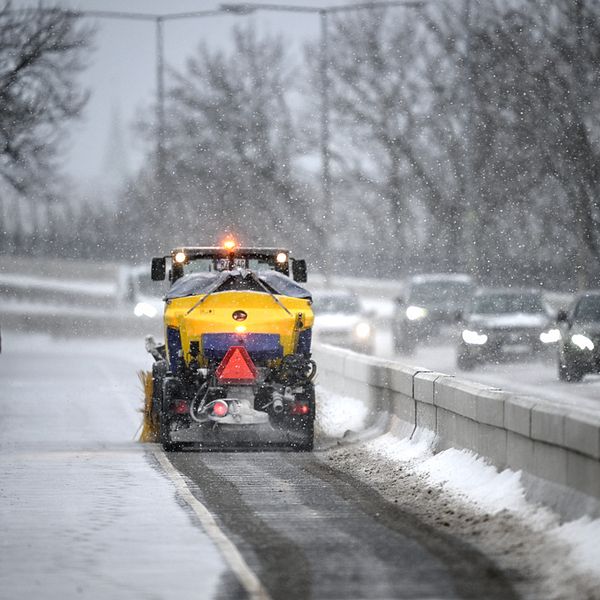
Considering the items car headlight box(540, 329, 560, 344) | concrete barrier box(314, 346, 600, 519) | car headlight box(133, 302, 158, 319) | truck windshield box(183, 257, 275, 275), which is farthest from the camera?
car headlight box(133, 302, 158, 319)

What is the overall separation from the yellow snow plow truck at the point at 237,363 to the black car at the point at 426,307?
21.8 meters

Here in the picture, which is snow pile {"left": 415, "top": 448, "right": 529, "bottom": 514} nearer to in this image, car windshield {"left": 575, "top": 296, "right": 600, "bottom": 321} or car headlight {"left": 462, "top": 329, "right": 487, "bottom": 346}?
car windshield {"left": 575, "top": 296, "right": 600, "bottom": 321}

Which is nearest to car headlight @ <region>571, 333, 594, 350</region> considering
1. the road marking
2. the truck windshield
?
the truck windshield

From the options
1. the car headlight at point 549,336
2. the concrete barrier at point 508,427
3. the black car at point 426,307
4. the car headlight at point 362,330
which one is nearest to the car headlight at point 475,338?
the car headlight at point 549,336

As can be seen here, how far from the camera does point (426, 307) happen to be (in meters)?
41.2

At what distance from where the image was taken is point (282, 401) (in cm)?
1822

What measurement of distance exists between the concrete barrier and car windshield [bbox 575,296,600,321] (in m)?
9.76

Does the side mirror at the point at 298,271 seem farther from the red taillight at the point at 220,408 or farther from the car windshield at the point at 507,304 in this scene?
the car windshield at the point at 507,304

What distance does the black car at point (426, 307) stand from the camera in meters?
40.7

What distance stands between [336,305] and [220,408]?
21.1 m

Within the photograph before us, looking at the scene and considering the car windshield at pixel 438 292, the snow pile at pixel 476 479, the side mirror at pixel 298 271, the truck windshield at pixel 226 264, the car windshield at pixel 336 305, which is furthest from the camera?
the car windshield at pixel 438 292

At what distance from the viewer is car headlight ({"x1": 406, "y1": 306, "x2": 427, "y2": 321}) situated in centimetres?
4088

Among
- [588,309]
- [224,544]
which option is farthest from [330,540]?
[588,309]

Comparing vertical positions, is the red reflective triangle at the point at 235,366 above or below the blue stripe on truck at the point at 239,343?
below
